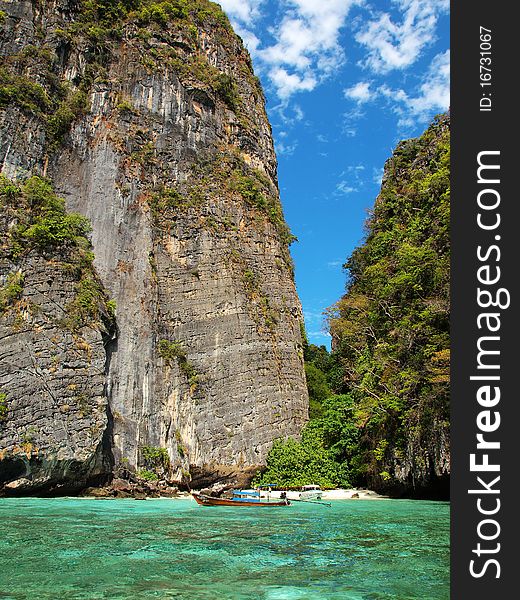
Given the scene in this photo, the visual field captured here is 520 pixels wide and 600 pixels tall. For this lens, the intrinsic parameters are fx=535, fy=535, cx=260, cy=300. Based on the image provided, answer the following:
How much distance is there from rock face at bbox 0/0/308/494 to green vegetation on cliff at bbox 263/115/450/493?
2880 millimetres

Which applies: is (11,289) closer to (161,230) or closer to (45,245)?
(45,245)

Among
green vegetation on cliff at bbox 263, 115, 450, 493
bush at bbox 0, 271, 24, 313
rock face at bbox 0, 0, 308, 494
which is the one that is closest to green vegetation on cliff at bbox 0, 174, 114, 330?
bush at bbox 0, 271, 24, 313

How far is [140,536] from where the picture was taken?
425 inches

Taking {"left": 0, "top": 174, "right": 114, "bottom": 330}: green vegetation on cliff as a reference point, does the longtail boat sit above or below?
below

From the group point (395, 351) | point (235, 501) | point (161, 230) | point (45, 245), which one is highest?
point (161, 230)

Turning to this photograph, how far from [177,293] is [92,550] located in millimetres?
21421

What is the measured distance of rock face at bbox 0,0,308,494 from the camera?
87.1 feet

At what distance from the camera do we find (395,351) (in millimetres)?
23703

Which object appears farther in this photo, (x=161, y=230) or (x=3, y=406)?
(x=161, y=230)

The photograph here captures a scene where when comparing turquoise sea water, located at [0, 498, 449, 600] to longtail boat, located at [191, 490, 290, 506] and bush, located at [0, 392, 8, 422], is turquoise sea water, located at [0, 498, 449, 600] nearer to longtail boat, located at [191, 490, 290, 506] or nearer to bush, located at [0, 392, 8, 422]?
longtail boat, located at [191, 490, 290, 506]

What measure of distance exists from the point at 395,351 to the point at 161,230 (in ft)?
50.4

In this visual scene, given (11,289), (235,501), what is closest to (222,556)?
(235,501)

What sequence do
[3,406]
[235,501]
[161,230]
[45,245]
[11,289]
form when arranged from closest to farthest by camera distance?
[235,501] → [3,406] → [11,289] → [45,245] → [161,230]

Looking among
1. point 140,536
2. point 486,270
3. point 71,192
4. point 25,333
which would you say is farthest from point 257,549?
point 71,192
